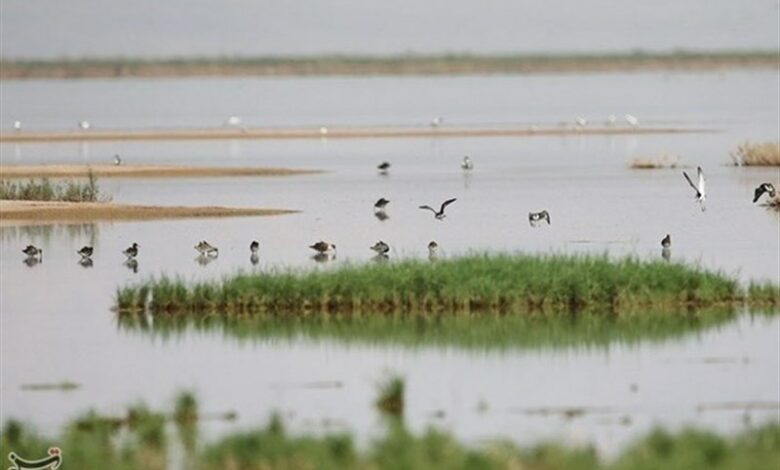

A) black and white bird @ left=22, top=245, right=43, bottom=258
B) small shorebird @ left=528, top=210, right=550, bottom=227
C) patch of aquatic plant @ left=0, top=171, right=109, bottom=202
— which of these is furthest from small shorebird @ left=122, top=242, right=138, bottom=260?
patch of aquatic plant @ left=0, top=171, right=109, bottom=202

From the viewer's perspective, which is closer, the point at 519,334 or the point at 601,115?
the point at 519,334

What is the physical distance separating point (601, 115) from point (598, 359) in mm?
85253

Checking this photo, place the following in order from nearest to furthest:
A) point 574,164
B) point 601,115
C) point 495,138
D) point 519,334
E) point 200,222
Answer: point 519,334, point 200,222, point 574,164, point 495,138, point 601,115

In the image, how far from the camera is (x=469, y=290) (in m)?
26.9

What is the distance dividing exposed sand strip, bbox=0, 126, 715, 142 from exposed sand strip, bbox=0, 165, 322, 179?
25.2m

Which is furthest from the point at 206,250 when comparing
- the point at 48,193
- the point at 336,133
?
the point at 336,133

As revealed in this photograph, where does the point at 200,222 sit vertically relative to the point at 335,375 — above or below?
above

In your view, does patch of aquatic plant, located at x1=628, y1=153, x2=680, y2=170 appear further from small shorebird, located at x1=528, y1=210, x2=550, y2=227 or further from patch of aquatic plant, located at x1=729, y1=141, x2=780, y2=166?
small shorebird, located at x1=528, y1=210, x2=550, y2=227

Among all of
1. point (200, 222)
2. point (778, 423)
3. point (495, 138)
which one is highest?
point (495, 138)

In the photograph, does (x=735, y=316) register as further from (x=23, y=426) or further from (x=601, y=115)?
(x=601, y=115)

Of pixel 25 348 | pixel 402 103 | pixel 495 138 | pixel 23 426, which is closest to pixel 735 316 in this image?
pixel 25 348

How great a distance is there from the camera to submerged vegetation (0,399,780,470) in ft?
52.9

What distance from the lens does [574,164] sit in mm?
66562

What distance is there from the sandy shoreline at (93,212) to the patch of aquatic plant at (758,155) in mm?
17492
